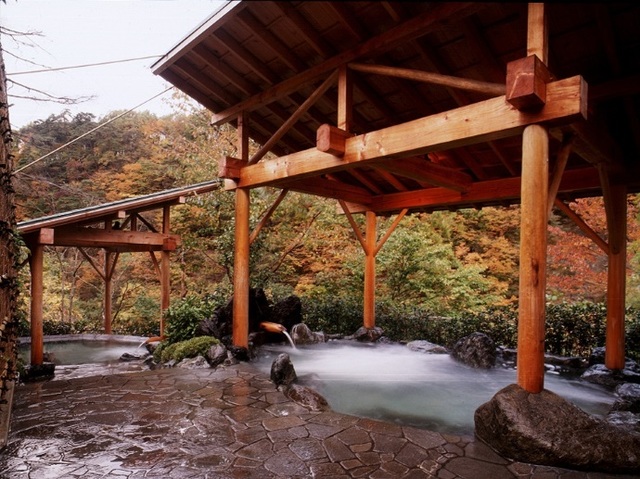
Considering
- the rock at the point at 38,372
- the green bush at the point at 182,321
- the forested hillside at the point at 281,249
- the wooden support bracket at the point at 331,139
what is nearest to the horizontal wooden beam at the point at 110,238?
the forested hillside at the point at 281,249

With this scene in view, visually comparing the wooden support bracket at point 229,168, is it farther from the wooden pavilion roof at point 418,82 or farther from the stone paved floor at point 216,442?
the stone paved floor at point 216,442

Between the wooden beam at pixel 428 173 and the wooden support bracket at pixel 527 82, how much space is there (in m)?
1.80

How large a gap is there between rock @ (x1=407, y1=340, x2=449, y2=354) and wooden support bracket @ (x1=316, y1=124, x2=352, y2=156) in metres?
5.24

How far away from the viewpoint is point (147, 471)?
2922mm

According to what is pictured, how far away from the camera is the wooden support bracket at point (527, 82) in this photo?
10.2ft

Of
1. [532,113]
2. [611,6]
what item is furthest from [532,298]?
[611,6]

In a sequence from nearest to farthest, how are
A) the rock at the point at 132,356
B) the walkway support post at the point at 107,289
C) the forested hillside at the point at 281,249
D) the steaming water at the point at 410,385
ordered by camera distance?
the steaming water at the point at 410,385
the rock at the point at 132,356
the forested hillside at the point at 281,249
the walkway support post at the point at 107,289

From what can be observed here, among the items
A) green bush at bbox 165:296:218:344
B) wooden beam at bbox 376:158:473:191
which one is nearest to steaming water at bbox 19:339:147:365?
green bush at bbox 165:296:218:344

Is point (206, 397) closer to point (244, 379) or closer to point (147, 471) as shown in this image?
point (244, 379)

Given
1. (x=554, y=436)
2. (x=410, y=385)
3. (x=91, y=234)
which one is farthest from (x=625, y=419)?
(x=91, y=234)

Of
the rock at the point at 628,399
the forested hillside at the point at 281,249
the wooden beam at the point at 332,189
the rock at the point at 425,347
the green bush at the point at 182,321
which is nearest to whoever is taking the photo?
Result: the rock at the point at 628,399

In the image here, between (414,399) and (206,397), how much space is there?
2.74 m

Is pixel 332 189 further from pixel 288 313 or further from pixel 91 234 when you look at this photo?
pixel 91 234

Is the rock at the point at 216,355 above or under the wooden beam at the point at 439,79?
under
